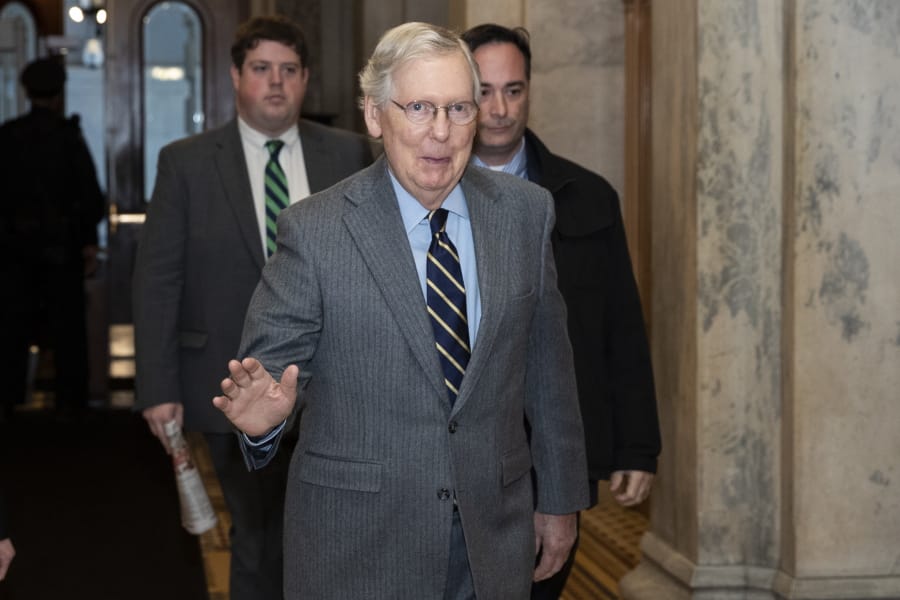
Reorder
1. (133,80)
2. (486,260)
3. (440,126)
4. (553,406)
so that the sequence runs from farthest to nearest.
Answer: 1. (133,80)
2. (553,406)
3. (486,260)
4. (440,126)

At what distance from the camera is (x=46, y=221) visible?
9.33 meters

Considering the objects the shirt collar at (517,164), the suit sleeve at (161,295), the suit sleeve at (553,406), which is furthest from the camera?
the suit sleeve at (161,295)

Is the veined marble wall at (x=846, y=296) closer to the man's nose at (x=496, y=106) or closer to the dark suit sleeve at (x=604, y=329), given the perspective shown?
the dark suit sleeve at (x=604, y=329)

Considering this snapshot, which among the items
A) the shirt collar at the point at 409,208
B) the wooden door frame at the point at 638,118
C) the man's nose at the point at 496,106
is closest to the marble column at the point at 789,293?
the man's nose at the point at 496,106

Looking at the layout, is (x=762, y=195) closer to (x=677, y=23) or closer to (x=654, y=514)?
(x=677, y=23)

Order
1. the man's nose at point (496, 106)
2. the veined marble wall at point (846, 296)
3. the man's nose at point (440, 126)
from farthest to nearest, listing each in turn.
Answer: the veined marble wall at point (846, 296) → the man's nose at point (496, 106) → the man's nose at point (440, 126)

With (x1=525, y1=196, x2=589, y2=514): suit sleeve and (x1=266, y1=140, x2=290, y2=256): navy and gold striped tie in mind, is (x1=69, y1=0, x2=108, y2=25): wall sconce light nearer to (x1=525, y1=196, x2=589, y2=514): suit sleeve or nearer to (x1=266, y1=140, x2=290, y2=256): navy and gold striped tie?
(x1=266, y1=140, x2=290, y2=256): navy and gold striped tie

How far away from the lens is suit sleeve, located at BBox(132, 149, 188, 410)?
173 inches

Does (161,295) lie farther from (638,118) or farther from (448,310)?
(638,118)

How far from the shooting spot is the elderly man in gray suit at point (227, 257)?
4426mm

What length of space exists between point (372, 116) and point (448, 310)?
1.22ft

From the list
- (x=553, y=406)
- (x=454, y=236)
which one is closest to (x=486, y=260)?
(x=454, y=236)

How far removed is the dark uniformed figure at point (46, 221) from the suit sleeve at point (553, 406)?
6856 millimetres

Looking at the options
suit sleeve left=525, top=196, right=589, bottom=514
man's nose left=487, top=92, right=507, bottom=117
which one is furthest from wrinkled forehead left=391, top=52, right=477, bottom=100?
man's nose left=487, top=92, right=507, bottom=117
